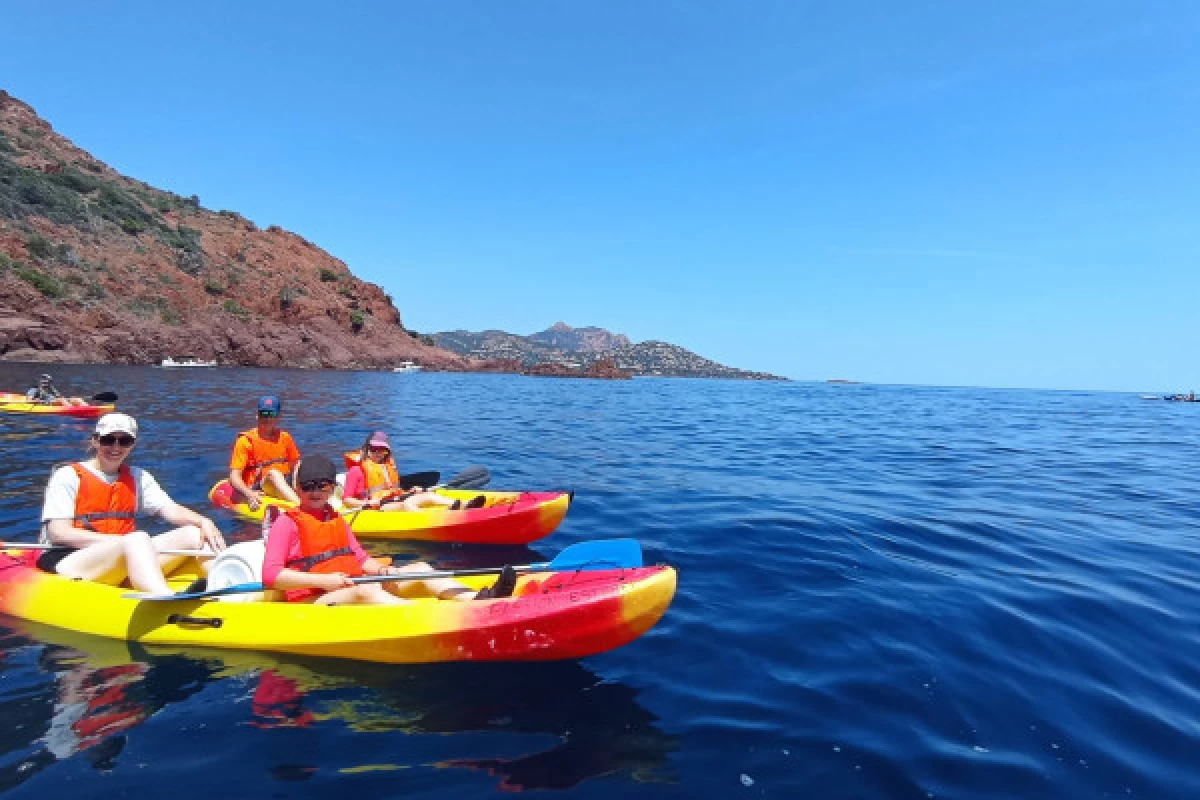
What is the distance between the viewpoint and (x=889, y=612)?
5984 millimetres

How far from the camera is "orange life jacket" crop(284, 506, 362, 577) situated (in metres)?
5.07

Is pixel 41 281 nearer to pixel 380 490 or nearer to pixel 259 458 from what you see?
pixel 259 458

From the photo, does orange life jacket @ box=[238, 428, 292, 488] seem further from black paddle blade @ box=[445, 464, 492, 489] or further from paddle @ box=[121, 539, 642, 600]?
paddle @ box=[121, 539, 642, 600]

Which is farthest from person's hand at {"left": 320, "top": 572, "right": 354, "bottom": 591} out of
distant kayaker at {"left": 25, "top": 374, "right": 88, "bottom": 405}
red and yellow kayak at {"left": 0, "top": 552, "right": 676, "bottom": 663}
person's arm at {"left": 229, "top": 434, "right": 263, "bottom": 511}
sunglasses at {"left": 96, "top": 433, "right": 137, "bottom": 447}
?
distant kayaker at {"left": 25, "top": 374, "right": 88, "bottom": 405}

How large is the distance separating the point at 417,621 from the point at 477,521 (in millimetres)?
3603

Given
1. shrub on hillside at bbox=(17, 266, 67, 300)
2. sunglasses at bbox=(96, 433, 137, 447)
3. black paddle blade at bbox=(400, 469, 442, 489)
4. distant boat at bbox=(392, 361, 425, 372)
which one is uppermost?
shrub on hillside at bbox=(17, 266, 67, 300)

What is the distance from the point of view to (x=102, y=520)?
5652 mm

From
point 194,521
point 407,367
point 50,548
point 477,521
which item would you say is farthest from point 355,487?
point 407,367

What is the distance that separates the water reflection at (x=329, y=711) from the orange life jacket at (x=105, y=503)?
922mm

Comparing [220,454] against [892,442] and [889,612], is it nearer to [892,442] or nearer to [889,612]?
[889,612]

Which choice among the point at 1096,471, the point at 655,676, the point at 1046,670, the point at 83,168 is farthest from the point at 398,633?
the point at 83,168

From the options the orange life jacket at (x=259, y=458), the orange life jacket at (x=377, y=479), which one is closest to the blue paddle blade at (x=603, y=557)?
the orange life jacket at (x=377, y=479)

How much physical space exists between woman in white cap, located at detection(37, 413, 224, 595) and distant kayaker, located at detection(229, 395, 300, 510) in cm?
274

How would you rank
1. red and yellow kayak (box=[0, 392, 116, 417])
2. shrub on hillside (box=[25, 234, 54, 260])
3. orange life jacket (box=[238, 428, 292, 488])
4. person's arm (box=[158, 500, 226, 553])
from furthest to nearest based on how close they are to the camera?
shrub on hillside (box=[25, 234, 54, 260]) < red and yellow kayak (box=[0, 392, 116, 417]) < orange life jacket (box=[238, 428, 292, 488]) < person's arm (box=[158, 500, 226, 553])
